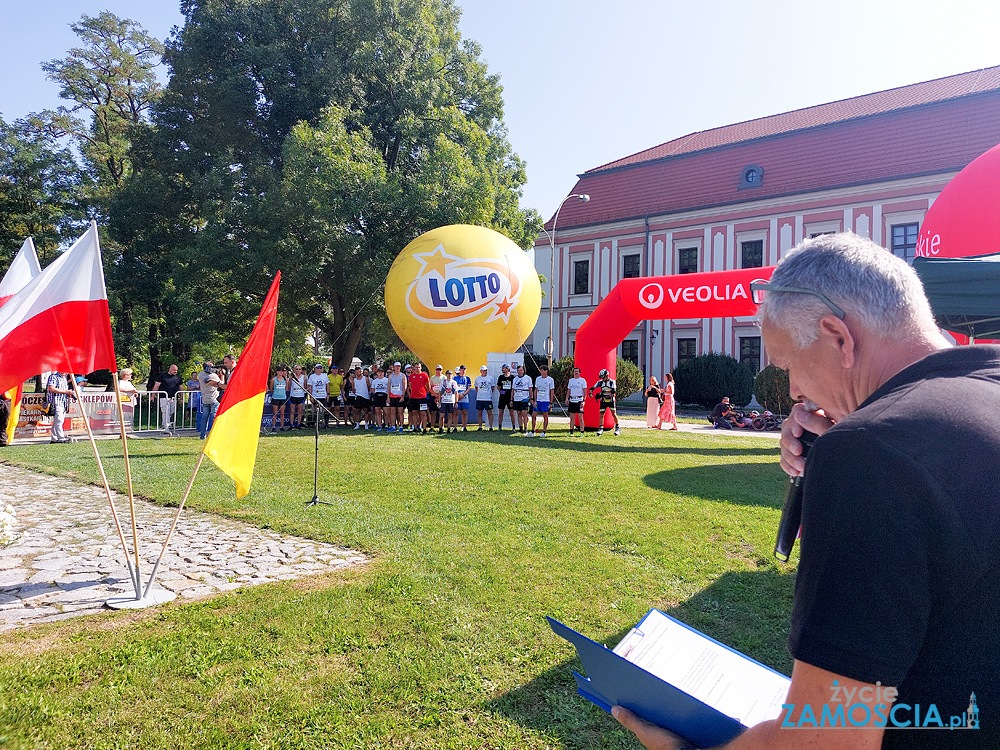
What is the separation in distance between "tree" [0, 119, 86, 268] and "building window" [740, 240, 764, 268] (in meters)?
34.4

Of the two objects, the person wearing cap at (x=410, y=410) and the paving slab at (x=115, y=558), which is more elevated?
the person wearing cap at (x=410, y=410)

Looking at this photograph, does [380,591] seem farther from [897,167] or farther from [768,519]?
[897,167]

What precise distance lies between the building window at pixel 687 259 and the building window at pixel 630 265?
2541mm

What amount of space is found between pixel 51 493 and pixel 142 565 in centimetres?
438

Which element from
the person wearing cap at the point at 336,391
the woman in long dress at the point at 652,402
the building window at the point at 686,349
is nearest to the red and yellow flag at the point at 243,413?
the person wearing cap at the point at 336,391

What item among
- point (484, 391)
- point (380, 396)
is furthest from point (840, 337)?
point (380, 396)

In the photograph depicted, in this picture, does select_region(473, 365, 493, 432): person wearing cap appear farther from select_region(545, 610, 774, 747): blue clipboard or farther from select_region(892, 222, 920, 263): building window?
select_region(892, 222, 920, 263): building window

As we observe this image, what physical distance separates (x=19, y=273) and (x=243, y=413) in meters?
3.03

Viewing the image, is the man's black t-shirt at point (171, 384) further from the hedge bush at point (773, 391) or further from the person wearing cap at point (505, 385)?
the hedge bush at point (773, 391)

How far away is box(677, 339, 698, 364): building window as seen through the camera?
3466 centimetres

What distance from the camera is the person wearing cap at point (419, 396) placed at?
59.0ft

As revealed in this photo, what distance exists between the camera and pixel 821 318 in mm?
1485

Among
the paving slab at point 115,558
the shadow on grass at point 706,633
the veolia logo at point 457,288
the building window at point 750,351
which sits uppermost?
the veolia logo at point 457,288

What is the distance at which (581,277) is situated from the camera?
132 feet
